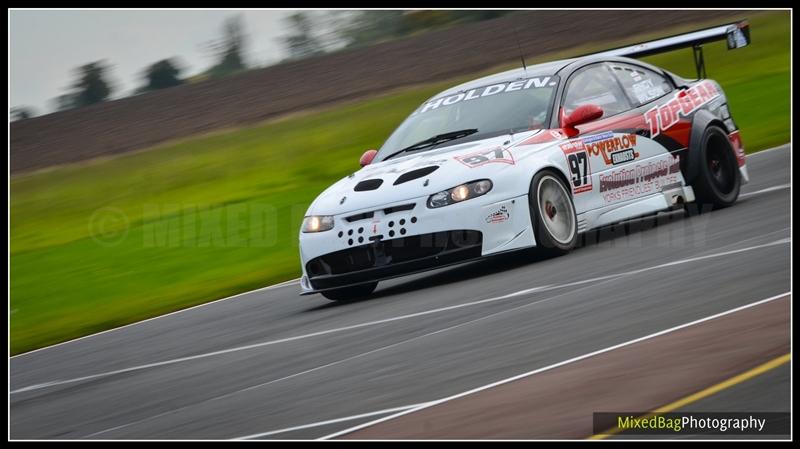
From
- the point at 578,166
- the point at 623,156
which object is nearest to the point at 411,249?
the point at 578,166

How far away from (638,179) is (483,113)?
54.0 inches

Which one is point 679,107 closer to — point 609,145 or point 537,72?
point 609,145

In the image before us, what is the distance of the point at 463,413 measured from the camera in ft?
16.9

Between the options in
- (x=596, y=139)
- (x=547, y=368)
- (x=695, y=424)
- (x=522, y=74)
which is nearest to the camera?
(x=695, y=424)

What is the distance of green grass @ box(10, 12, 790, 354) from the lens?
1288 centimetres

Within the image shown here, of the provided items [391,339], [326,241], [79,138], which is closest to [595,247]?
[326,241]

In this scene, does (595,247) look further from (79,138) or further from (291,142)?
(79,138)

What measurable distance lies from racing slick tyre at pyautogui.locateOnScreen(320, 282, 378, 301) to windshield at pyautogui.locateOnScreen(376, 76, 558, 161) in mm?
1245

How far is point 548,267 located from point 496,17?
2763 cm

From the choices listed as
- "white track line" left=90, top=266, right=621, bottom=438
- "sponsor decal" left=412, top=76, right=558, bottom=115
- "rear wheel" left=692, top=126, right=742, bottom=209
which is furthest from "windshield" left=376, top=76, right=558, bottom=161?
"white track line" left=90, top=266, right=621, bottom=438

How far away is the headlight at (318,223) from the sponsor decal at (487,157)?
1.06 m

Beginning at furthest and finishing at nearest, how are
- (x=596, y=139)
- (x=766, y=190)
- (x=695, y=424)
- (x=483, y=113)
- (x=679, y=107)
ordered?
(x=766, y=190), (x=679, y=107), (x=483, y=113), (x=596, y=139), (x=695, y=424)

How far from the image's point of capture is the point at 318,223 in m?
9.27

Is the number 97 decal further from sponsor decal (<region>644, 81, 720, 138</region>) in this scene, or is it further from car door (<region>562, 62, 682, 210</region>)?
sponsor decal (<region>644, 81, 720, 138</region>)
